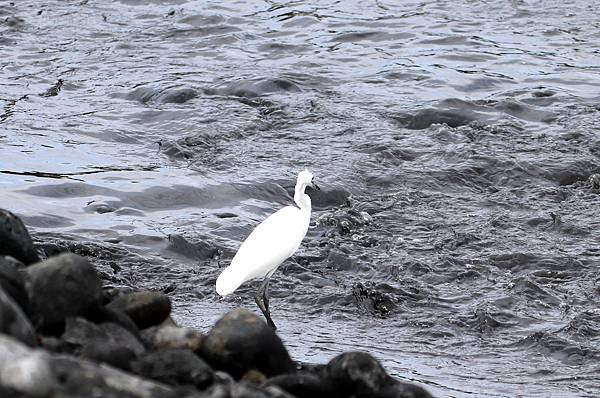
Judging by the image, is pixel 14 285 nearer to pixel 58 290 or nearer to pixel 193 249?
pixel 58 290

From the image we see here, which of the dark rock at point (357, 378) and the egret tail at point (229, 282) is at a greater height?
the dark rock at point (357, 378)

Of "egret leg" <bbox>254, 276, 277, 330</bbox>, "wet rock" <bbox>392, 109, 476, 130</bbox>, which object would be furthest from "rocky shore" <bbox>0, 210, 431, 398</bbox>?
"wet rock" <bbox>392, 109, 476, 130</bbox>

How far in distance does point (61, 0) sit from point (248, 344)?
14675mm

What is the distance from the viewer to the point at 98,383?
14.1ft

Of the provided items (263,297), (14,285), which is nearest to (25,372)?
(14,285)

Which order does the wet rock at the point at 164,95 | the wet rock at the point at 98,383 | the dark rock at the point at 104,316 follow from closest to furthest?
the wet rock at the point at 98,383 → the dark rock at the point at 104,316 → the wet rock at the point at 164,95

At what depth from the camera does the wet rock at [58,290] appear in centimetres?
579

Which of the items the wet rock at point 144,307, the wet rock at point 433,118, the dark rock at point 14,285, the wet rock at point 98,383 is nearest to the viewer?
the wet rock at point 98,383

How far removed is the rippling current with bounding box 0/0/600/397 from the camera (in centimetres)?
921

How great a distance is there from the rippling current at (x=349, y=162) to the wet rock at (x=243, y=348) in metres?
1.90

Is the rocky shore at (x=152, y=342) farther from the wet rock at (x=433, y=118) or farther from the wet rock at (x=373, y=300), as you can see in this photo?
the wet rock at (x=433, y=118)

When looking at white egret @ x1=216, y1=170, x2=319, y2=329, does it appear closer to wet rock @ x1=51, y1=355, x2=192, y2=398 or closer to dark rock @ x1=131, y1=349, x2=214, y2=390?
dark rock @ x1=131, y1=349, x2=214, y2=390

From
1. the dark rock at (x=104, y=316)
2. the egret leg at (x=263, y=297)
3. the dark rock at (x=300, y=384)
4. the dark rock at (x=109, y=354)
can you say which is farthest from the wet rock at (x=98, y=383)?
the egret leg at (x=263, y=297)

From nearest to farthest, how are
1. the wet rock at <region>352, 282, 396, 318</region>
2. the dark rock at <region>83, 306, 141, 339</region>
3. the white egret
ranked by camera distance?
the dark rock at <region>83, 306, 141, 339</region>
the white egret
the wet rock at <region>352, 282, 396, 318</region>
